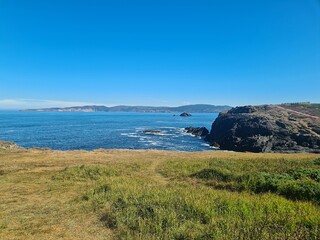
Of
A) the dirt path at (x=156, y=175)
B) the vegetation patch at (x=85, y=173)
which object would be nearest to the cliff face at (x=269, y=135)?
the dirt path at (x=156, y=175)

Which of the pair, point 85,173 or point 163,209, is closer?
point 163,209

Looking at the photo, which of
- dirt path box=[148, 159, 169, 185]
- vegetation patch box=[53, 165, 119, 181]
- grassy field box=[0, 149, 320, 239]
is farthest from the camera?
vegetation patch box=[53, 165, 119, 181]

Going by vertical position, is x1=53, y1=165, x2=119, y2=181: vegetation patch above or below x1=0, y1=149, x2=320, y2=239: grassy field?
below

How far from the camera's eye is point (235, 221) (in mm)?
11188

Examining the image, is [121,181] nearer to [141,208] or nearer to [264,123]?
[141,208]

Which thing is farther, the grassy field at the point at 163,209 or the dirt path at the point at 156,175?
the dirt path at the point at 156,175

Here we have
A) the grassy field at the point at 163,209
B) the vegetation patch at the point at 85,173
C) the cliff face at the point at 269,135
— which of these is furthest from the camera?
the cliff face at the point at 269,135

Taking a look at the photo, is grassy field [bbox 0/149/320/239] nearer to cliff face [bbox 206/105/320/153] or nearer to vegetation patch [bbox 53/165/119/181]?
vegetation patch [bbox 53/165/119/181]

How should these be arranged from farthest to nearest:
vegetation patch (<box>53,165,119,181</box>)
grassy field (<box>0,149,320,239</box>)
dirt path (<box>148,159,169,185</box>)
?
vegetation patch (<box>53,165,119,181</box>), dirt path (<box>148,159,169,185</box>), grassy field (<box>0,149,320,239</box>)

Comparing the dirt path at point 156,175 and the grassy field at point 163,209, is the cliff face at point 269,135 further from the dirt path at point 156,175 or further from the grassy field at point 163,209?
the grassy field at point 163,209

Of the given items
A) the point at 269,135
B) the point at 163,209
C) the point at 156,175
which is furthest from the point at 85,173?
the point at 269,135

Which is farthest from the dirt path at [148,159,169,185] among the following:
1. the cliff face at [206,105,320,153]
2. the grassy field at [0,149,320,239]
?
the cliff face at [206,105,320,153]

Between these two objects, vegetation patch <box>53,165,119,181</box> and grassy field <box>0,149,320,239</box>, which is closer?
grassy field <box>0,149,320,239</box>

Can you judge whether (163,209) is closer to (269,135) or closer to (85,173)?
(85,173)
